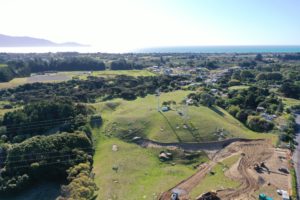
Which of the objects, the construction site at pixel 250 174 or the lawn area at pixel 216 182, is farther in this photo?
the lawn area at pixel 216 182

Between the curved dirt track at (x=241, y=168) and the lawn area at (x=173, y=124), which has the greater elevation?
the lawn area at (x=173, y=124)

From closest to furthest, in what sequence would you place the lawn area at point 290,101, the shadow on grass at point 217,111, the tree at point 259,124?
the tree at point 259,124, the shadow on grass at point 217,111, the lawn area at point 290,101

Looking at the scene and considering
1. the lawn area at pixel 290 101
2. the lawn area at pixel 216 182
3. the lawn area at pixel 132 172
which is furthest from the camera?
the lawn area at pixel 290 101

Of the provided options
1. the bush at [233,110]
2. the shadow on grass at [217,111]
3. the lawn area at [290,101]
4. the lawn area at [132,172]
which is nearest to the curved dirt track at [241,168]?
the lawn area at [132,172]

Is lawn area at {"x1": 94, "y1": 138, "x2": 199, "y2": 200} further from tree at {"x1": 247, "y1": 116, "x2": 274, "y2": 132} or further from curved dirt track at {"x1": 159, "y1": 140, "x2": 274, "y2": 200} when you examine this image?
tree at {"x1": 247, "y1": 116, "x2": 274, "y2": 132}

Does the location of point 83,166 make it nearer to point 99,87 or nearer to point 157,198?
point 157,198

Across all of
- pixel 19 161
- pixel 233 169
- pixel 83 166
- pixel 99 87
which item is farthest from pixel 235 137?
pixel 99 87

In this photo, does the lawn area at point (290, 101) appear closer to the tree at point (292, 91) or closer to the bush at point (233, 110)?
the tree at point (292, 91)
